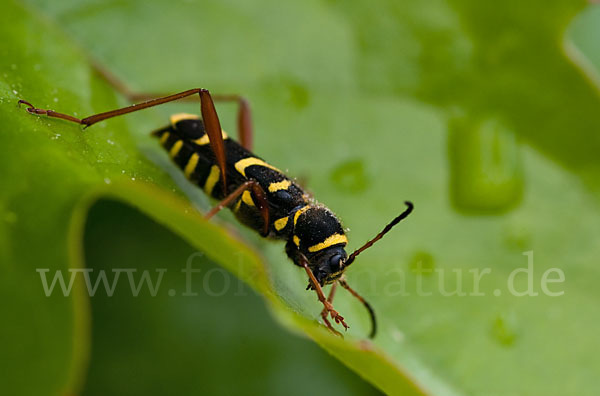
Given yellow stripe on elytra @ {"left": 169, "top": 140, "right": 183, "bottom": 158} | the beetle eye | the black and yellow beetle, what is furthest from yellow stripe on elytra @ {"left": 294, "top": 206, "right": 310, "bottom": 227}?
yellow stripe on elytra @ {"left": 169, "top": 140, "right": 183, "bottom": 158}

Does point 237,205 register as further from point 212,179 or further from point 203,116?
point 203,116

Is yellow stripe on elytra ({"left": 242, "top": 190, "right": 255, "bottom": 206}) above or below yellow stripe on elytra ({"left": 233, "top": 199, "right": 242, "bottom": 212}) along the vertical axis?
above

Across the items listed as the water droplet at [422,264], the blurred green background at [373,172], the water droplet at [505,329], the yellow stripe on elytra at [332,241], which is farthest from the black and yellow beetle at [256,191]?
the water droplet at [505,329]

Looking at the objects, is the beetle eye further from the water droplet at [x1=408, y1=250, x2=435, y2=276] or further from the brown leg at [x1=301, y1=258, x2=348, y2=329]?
the water droplet at [x1=408, y1=250, x2=435, y2=276]

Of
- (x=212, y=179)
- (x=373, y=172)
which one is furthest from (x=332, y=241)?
(x=212, y=179)

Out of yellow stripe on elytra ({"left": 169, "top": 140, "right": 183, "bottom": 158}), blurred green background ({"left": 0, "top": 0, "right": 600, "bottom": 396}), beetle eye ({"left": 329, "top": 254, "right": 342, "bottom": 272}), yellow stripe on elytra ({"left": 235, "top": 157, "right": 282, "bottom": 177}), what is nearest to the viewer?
blurred green background ({"left": 0, "top": 0, "right": 600, "bottom": 396})

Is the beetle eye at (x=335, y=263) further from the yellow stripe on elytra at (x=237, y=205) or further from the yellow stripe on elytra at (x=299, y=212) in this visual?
the yellow stripe on elytra at (x=237, y=205)
